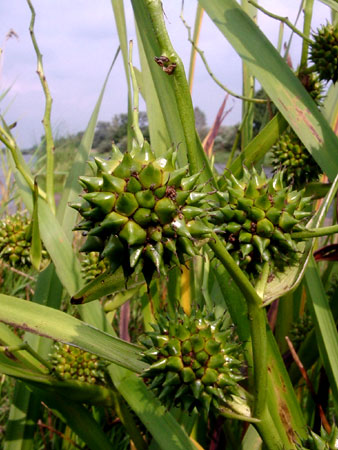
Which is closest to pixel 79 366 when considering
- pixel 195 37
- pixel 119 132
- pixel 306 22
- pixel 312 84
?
pixel 312 84

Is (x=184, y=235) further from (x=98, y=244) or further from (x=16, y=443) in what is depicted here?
(x=16, y=443)

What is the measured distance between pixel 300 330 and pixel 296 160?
23.0 inches

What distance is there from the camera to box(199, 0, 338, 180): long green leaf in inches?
43.5

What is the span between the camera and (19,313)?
35.9 inches

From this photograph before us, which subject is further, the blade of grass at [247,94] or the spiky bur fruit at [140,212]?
the blade of grass at [247,94]

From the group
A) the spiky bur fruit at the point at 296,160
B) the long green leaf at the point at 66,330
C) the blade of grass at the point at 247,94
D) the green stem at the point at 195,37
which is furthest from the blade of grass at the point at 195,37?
the long green leaf at the point at 66,330

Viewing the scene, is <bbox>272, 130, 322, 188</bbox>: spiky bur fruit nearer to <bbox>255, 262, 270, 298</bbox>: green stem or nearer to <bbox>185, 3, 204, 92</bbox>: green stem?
<bbox>255, 262, 270, 298</bbox>: green stem

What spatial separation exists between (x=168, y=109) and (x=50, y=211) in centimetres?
47

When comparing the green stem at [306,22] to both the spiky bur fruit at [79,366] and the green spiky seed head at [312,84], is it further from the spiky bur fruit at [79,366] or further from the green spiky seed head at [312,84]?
the spiky bur fruit at [79,366]

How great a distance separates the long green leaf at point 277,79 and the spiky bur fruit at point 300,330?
639mm

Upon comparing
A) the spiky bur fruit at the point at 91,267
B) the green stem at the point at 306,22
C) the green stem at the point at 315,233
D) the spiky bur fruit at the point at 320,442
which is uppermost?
the green stem at the point at 306,22

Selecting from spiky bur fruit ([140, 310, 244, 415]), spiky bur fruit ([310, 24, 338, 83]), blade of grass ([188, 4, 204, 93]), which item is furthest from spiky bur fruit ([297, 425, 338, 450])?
blade of grass ([188, 4, 204, 93])

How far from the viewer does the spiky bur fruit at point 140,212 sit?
599 millimetres

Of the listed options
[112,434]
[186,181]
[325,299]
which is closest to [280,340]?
[325,299]
